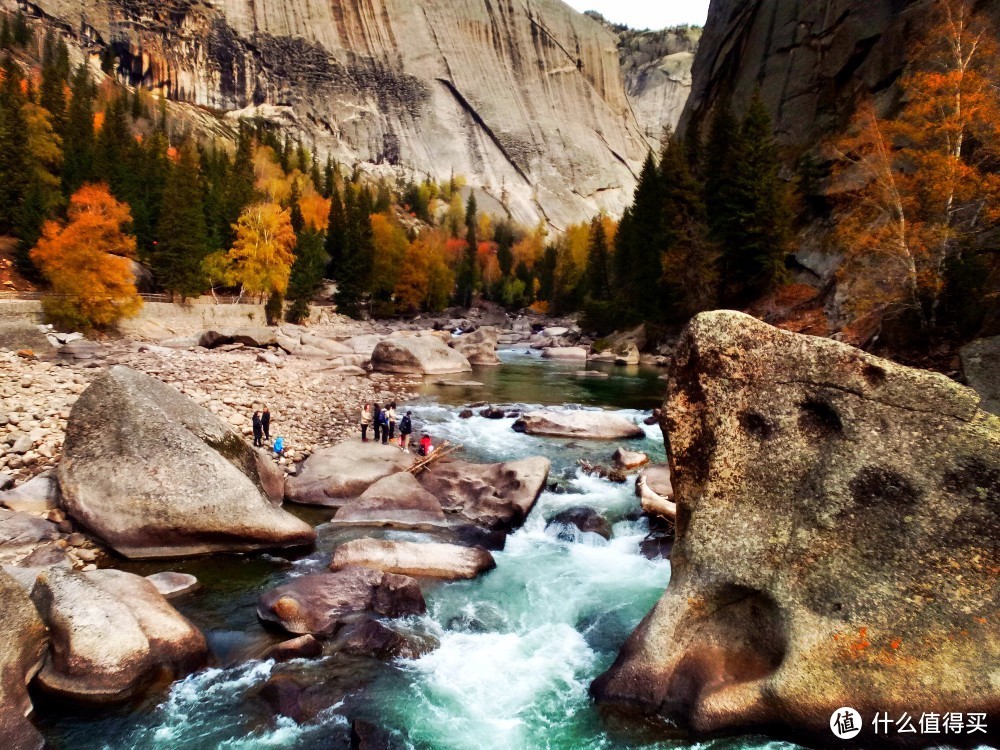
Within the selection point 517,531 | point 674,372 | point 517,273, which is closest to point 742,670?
point 674,372

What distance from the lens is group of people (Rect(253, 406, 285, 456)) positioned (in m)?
17.5

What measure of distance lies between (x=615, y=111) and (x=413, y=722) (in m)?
195

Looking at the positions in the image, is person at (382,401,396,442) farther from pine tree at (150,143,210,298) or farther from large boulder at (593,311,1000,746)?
pine tree at (150,143,210,298)

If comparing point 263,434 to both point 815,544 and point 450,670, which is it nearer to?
point 450,670

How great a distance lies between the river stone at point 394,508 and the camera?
13742 millimetres

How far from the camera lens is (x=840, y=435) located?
279 inches

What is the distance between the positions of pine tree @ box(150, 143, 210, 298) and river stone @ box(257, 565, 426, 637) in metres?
45.5

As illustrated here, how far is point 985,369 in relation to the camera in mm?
12438

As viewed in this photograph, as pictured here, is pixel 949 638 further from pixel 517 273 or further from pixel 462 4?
pixel 462 4

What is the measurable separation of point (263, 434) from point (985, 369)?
19.8 meters

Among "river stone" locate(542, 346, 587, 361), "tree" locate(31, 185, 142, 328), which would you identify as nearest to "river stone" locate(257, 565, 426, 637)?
"tree" locate(31, 185, 142, 328)

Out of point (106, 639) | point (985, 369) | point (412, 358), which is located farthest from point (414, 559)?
point (412, 358)

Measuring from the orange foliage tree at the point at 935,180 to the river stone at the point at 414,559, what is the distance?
17.4 metres

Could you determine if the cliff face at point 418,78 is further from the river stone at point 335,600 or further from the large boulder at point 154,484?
the river stone at point 335,600
